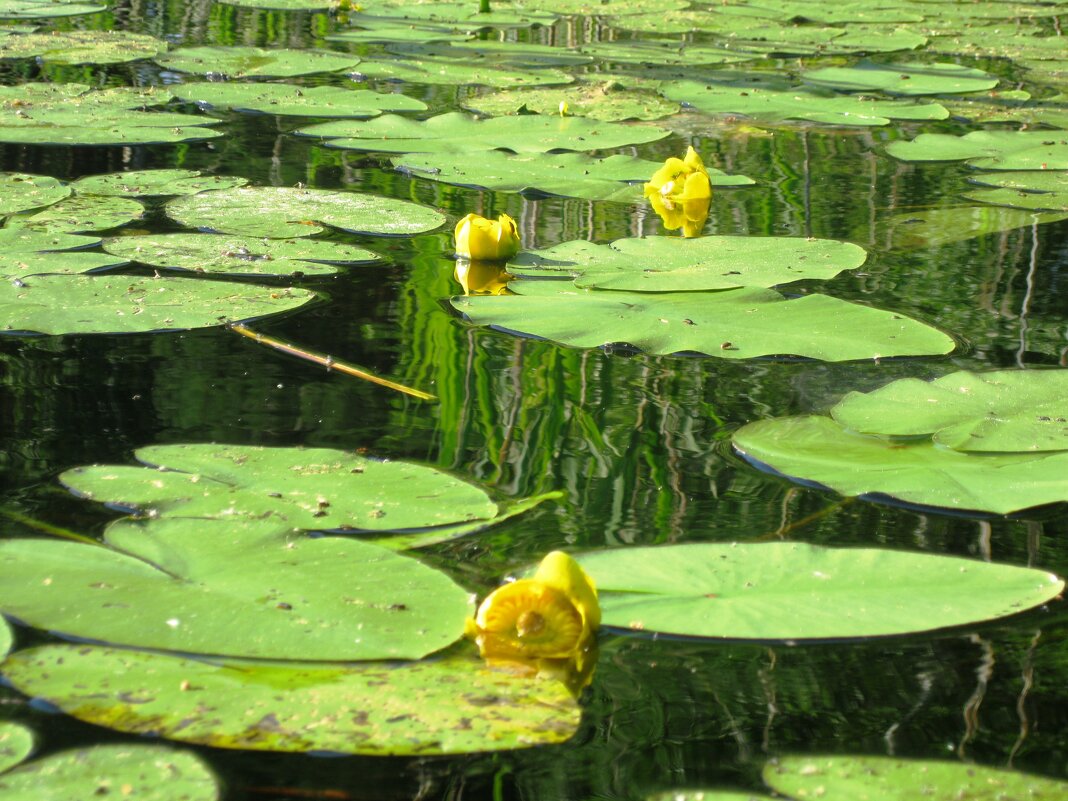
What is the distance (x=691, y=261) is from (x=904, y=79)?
2.50 m

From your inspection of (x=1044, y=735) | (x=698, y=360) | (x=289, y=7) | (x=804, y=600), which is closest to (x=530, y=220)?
(x=698, y=360)

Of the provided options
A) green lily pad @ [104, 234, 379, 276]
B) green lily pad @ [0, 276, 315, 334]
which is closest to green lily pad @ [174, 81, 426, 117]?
green lily pad @ [104, 234, 379, 276]

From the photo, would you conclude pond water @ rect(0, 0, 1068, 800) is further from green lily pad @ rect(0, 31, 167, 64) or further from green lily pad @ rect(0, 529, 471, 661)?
green lily pad @ rect(0, 31, 167, 64)

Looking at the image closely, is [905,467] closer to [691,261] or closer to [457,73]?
[691,261]

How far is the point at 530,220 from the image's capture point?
2715 mm

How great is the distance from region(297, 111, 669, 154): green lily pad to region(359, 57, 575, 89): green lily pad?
70 cm

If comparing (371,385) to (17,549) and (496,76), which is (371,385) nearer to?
(17,549)

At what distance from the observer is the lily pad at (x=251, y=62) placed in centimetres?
428

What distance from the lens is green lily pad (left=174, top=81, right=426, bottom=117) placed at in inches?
145

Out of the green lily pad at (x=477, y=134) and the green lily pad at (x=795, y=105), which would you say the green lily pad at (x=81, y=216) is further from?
the green lily pad at (x=795, y=105)

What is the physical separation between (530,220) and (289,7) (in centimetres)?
377

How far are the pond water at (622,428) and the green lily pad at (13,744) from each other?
0.02m

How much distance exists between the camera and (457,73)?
4.47 m

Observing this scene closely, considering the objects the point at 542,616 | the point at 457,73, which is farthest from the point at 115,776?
the point at 457,73
